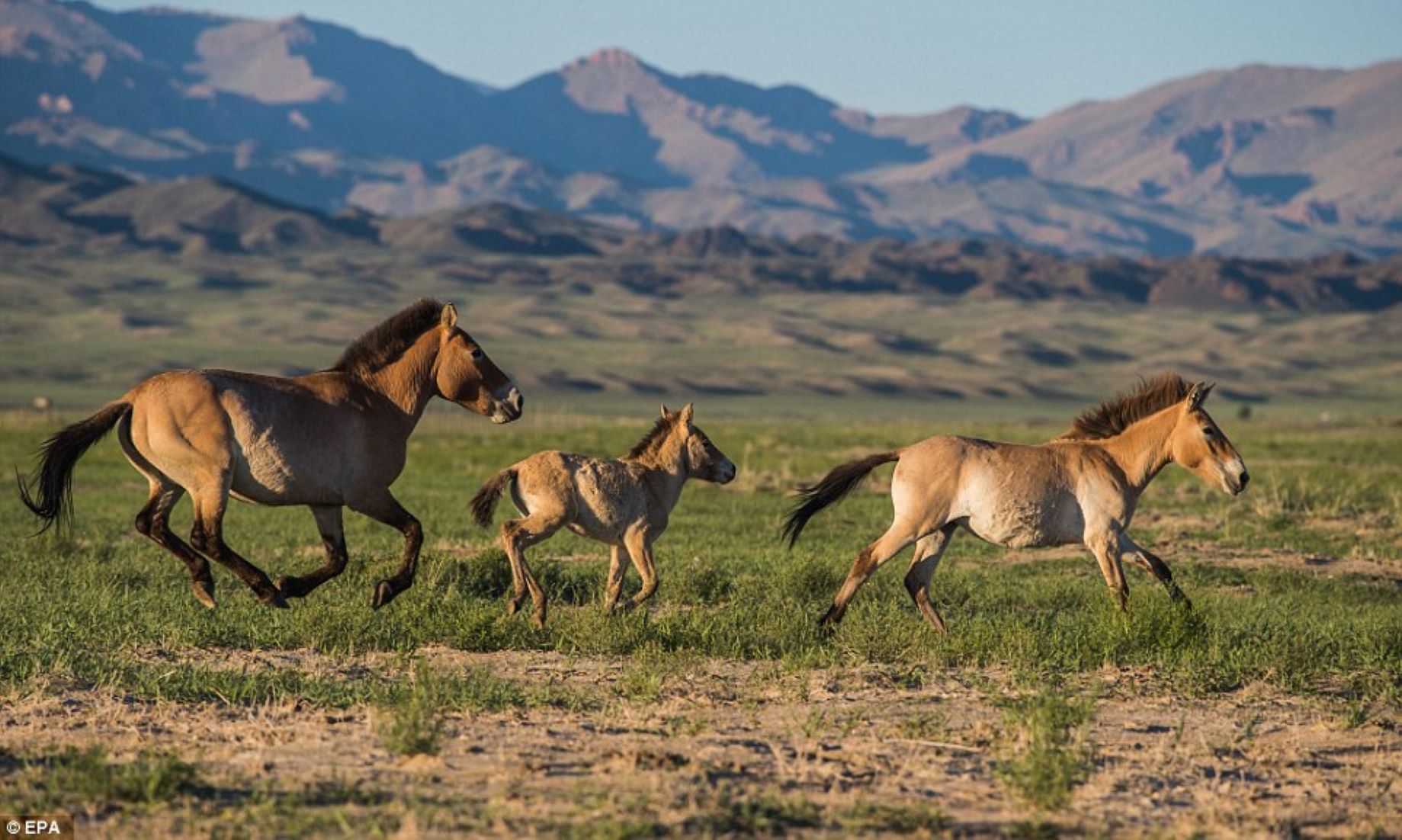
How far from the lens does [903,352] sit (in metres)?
147

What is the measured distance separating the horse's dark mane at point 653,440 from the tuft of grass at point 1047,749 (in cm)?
458

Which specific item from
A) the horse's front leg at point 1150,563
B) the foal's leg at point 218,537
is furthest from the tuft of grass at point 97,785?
the horse's front leg at point 1150,563

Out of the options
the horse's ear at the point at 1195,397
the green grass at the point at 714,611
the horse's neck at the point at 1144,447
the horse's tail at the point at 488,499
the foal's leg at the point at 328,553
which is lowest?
the green grass at the point at 714,611

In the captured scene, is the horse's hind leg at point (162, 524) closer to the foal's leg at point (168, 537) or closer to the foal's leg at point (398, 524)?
the foal's leg at point (168, 537)

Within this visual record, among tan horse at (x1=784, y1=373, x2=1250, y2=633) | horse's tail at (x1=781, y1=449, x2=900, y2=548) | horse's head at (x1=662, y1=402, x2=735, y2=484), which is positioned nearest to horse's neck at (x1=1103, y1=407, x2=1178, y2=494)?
tan horse at (x1=784, y1=373, x2=1250, y2=633)

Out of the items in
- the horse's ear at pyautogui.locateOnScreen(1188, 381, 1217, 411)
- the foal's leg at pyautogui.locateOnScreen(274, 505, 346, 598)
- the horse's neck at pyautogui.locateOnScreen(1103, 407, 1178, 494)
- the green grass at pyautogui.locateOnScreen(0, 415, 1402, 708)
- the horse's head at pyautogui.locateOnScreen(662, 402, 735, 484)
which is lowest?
the green grass at pyautogui.locateOnScreen(0, 415, 1402, 708)

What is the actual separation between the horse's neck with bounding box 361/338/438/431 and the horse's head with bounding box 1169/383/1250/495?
509cm

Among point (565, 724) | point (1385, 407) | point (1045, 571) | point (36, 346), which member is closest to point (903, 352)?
point (1385, 407)

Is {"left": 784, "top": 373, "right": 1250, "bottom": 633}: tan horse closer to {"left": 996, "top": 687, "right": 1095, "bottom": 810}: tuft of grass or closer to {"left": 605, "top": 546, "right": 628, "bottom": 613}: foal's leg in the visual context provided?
{"left": 605, "top": 546, "right": 628, "bottom": 613}: foal's leg

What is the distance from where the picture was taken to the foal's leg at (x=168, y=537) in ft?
38.4

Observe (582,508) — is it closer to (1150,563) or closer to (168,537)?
(168,537)

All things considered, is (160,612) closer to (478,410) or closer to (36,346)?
(478,410)

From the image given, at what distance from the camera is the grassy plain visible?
7266mm

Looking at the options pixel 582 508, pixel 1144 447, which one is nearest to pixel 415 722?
pixel 582 508
